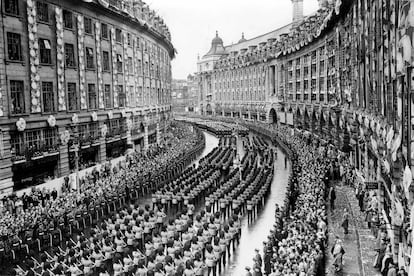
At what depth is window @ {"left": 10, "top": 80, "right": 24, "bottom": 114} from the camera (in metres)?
30.2

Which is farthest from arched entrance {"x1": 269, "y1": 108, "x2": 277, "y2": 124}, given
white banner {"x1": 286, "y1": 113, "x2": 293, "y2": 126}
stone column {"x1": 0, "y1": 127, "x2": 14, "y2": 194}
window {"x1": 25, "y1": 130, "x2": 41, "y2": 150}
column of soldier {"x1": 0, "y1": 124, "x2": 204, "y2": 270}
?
stone column {"x1": 0, "y1": 127, "x2": 14, "y2": 194}

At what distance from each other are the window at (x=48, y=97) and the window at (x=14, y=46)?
3296mm

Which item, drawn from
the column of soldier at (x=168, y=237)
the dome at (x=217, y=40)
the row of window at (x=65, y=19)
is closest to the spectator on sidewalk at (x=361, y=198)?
the column of soldier at (x=168, y=237)

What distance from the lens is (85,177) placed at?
35000mm

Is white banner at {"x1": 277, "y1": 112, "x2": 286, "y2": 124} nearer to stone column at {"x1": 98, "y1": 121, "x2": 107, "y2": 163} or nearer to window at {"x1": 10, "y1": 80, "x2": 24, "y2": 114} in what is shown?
stone column at {"x1": 98, "y1": 121, "x2": 107, "y2": 163}

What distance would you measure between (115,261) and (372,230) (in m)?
12.7

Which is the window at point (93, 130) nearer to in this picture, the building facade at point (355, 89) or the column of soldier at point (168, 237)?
the column of soldier at point (168, 237)

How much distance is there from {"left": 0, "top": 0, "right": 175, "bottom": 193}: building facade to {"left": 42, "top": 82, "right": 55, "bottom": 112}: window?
0.24 ft

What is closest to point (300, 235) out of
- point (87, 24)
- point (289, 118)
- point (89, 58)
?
point (89, 58)

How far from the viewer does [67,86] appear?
120 feet

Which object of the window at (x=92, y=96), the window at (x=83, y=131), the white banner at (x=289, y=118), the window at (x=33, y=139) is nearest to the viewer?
the window at (x=33, y=139)

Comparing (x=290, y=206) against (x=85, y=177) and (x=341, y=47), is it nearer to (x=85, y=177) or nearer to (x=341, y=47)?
(x=85, y=177)

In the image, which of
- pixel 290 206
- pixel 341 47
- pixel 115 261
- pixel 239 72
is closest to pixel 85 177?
pixel 290 206

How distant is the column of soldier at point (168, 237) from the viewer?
56.2ft
